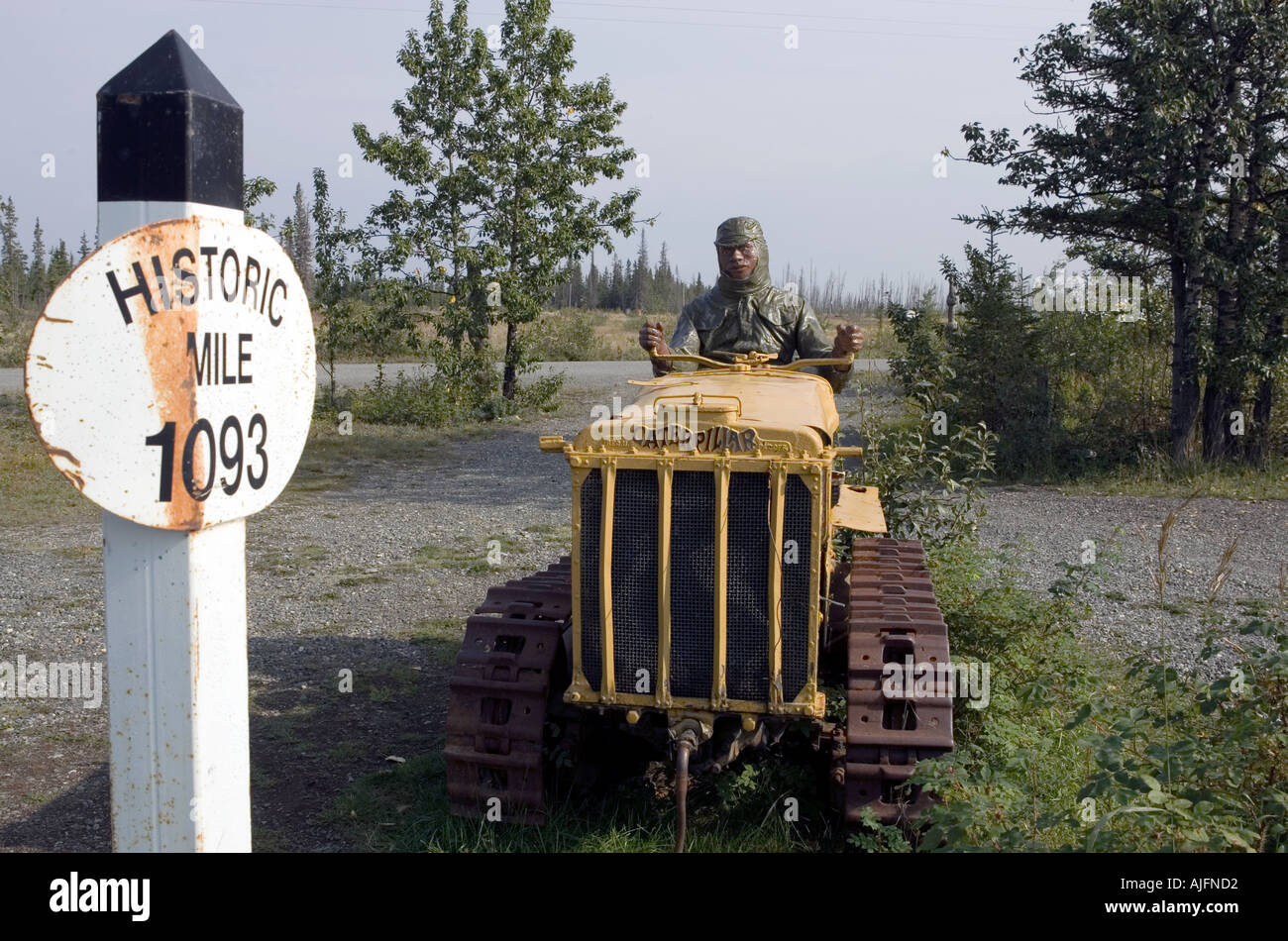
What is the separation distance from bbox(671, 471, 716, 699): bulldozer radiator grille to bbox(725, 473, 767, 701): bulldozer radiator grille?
7 cm

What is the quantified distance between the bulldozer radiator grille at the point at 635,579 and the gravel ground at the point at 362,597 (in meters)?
1.42

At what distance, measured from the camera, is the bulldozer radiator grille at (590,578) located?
4.45 m

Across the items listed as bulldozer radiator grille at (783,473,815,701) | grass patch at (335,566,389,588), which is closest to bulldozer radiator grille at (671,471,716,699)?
bulldozer radiator grille at (783,473,815,701)

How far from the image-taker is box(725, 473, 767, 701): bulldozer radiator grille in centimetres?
435

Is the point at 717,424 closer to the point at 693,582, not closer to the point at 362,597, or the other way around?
the point at 693,582

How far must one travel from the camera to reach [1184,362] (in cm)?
1299

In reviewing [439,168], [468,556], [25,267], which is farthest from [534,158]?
[25,267]

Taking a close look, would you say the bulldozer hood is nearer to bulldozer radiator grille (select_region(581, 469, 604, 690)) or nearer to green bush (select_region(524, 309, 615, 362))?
bulldozer radiator grille (select_region(581, 469, 604, 690))

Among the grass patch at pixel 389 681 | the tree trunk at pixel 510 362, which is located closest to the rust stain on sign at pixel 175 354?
the grass patch at pixel 389 681

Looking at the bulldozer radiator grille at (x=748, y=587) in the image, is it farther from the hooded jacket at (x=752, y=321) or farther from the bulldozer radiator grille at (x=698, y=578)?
the hooded jacket at (x=752, y=321)

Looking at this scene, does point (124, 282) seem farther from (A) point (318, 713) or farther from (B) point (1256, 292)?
(B) point (1256, 292)

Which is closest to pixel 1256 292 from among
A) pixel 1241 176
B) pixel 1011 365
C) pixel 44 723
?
pixel 1241 176

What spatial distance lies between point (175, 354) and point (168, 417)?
121mm

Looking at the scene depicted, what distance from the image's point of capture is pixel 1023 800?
4172 mm
